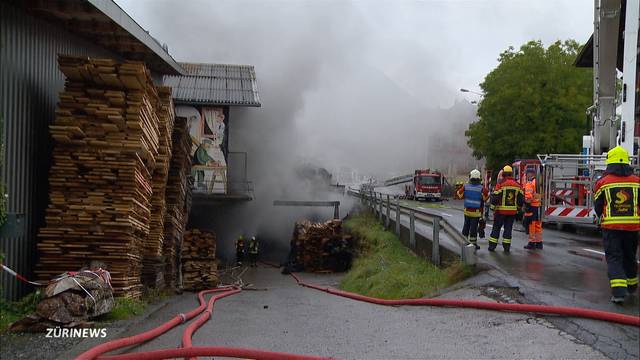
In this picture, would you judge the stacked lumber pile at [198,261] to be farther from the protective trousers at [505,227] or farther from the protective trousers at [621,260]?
the protective trousers at [621,260]

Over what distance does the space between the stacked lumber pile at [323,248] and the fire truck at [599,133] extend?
5.65 m

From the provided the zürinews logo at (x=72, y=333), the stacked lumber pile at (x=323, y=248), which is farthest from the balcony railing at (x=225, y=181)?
the zürinews logo at (x=72, y=333)

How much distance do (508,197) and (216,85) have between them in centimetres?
1312

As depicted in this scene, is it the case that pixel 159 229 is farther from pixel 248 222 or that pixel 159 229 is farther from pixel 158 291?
pixel 248 222

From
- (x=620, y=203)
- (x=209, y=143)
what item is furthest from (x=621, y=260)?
(x=209, y=143)

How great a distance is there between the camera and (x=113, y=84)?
7.89 meters

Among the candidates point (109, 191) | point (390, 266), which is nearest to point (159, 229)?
point (109, 191)

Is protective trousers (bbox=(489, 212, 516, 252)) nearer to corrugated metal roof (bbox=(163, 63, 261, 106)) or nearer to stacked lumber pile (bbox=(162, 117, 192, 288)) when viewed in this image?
stacked lumber pile (bbox=(162, 117, 192, 288))

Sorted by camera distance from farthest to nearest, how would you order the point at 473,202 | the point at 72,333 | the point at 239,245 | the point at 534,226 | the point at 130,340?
the point at 239,245, the point at 534,226, the point at 473,202, the point at 72,333, the point at 130,340

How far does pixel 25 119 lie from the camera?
25.2 feet

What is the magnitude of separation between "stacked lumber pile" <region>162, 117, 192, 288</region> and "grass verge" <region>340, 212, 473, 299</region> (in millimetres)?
3500

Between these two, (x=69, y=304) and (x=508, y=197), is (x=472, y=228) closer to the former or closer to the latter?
(x=508, y=197)

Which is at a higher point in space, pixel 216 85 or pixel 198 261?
pixel 216 85

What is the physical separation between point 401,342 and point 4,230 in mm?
4520
